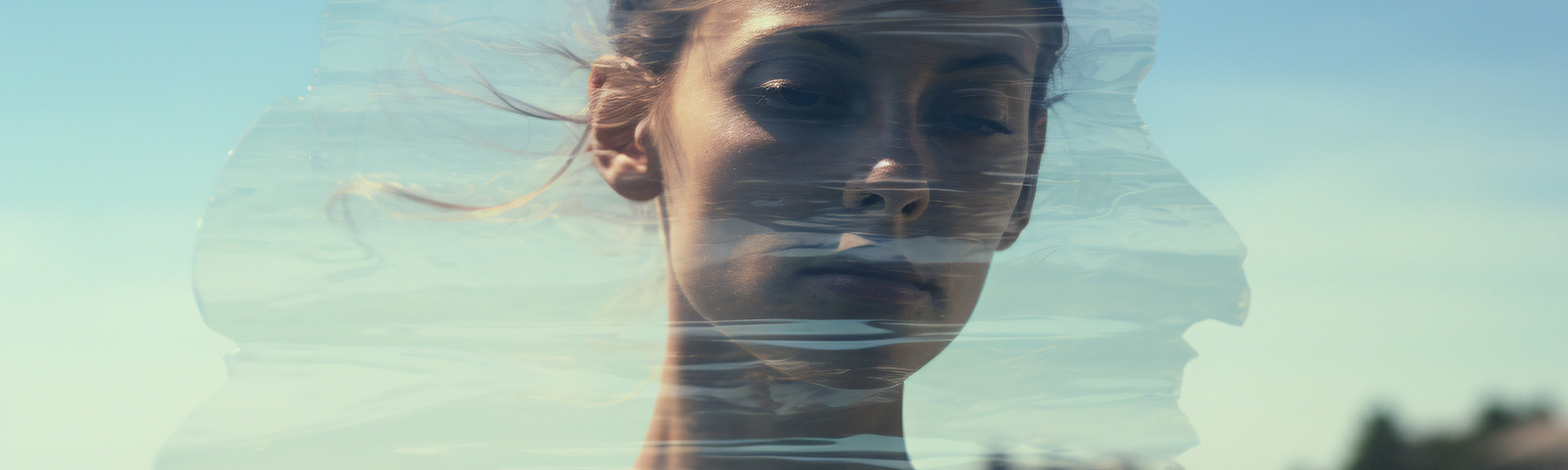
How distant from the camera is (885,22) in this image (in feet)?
2.96

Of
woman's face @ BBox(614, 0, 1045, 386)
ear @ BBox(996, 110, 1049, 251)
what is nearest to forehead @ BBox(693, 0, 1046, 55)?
woman's face @ BBox(614, 0, 1045, 386)

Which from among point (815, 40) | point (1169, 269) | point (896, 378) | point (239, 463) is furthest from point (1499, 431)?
point (239, 463)

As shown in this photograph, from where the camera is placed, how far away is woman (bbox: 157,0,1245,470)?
2.94ft

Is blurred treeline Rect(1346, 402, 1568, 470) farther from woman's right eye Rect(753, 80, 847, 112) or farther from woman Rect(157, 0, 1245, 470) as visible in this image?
woman's right eye Rect(753, 80, 847, 112)

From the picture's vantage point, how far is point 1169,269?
1064mm

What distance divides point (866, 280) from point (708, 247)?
16 cm

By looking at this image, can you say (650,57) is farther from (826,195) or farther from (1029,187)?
(1029,187)

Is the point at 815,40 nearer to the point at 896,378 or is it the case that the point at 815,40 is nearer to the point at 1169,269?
the point at 896,378

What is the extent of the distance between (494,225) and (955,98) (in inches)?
21.4

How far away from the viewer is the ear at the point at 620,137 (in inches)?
38.7

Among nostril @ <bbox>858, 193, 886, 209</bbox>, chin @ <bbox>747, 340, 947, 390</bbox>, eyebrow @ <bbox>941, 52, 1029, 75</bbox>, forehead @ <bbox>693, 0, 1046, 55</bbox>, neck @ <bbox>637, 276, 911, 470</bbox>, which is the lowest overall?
neck @ <bbox>637, 276, 911, 470</bbox>

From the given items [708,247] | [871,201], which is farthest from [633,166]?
[871,201]

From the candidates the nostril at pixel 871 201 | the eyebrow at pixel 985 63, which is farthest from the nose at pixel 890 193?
the eyebrow at pixel 985 63

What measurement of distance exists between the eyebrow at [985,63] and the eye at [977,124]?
5 cm
